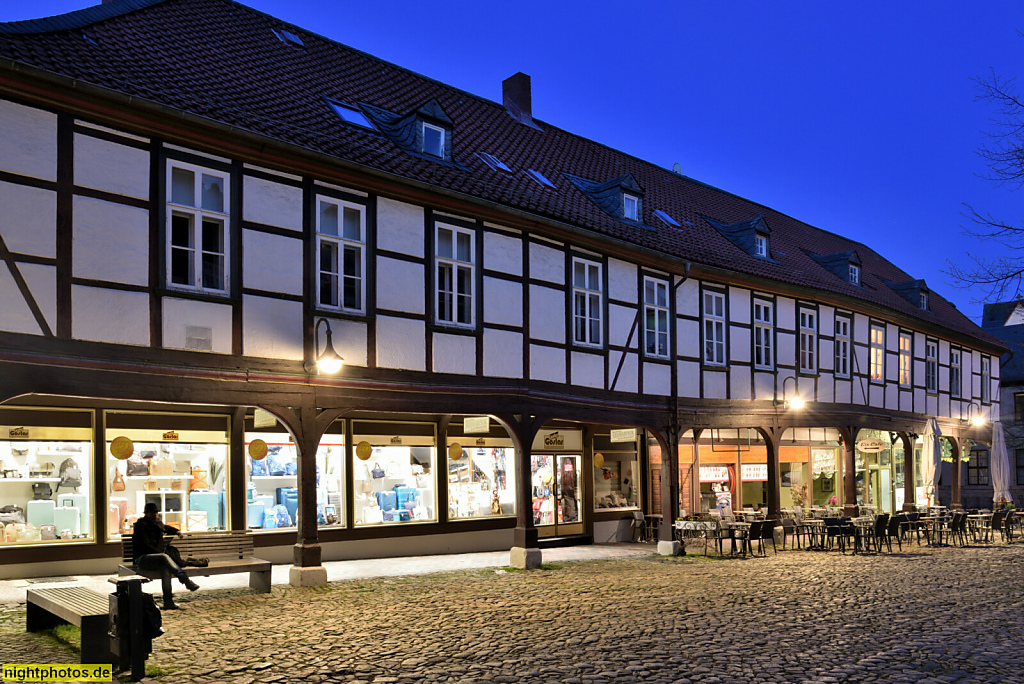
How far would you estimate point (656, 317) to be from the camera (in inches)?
724

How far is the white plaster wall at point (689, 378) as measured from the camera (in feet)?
61.4

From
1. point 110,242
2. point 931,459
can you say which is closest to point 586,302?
point 110,242

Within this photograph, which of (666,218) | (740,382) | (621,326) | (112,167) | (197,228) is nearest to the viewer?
(112,167)

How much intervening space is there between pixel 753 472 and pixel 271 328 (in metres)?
15.1

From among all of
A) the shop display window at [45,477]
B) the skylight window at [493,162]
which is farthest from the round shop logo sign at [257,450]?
the skylight window at [493,162]

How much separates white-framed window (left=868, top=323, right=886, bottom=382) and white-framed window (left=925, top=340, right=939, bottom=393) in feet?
10.7

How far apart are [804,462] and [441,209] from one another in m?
15.6

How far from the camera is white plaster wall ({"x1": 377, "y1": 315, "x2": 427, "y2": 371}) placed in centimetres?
1324

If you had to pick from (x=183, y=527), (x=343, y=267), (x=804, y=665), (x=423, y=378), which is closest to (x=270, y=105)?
(x=343, y=267)

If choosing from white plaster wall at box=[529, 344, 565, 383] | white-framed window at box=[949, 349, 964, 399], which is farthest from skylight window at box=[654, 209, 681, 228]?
white-framed window at box=[949, 349, 964, 399]

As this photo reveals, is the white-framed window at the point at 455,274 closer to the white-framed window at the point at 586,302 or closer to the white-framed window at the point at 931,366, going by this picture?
the white-framed window at the point at 586,302

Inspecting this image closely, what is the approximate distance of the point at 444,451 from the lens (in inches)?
657

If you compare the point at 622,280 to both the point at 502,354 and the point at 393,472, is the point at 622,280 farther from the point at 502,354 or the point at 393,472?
the point at 393,472

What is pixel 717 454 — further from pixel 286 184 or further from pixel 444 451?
pixel 286 184
